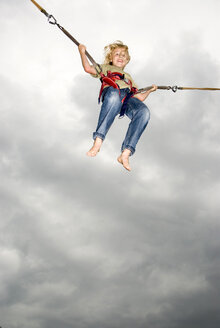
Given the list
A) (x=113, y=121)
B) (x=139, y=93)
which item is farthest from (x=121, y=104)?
(x=139, y=93)

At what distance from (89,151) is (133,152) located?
1044 millimetres

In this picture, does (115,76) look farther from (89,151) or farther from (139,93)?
(89,151)

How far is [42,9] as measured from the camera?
24.7 feet

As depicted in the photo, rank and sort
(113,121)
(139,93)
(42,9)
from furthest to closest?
(139,93), (113,121), (42,9)

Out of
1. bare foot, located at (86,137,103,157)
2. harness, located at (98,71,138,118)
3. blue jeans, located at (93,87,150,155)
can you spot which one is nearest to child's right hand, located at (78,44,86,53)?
harness, located at (98,71,138,118)

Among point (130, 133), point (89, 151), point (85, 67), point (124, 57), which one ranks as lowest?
point (89, 151)

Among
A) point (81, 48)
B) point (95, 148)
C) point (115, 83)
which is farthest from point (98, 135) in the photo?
point (81, 48)

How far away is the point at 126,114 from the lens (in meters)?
8.69

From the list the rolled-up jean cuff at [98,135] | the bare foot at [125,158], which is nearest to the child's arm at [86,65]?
the rolled-up jean cuff at [98,135]

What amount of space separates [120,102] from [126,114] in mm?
732

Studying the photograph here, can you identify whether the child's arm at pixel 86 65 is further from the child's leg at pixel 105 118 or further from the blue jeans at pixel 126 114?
the child's leg at pixel 105 118

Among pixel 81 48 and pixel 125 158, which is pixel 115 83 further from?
pixel 125 158

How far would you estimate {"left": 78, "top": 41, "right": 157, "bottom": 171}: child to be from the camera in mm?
7816

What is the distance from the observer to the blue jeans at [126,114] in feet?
25.6
